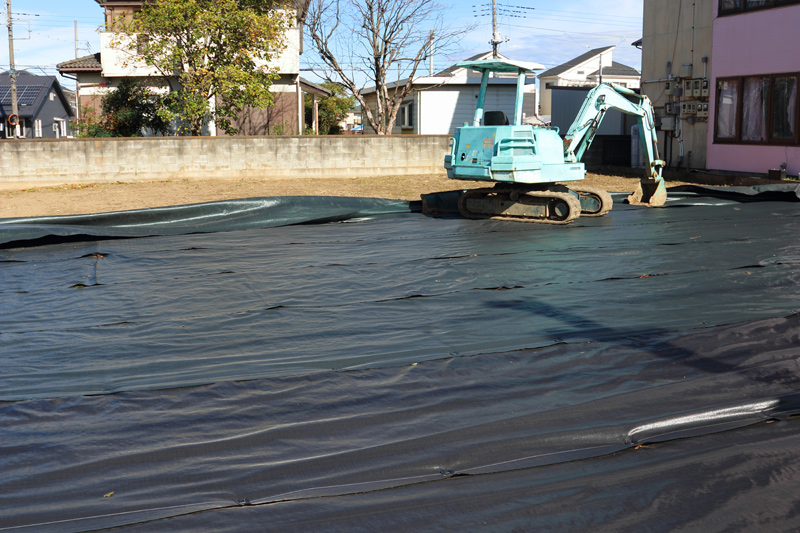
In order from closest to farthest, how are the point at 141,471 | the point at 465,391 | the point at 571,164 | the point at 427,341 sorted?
the point at 141,471 → the point at 465,391 → the point at 427,341 → the point at 571,164

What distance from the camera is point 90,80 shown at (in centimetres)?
2222

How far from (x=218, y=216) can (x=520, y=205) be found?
13.3 ft

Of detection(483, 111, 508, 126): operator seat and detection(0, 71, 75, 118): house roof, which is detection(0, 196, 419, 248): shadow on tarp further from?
detection(0, 71, 75, 118): house roof

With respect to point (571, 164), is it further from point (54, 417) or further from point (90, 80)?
point (90, 80)

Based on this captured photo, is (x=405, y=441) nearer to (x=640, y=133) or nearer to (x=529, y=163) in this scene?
(x=529, y=163)

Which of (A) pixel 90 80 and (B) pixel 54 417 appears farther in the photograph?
(A) pixel 90 80

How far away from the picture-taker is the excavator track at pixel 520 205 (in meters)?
9.31

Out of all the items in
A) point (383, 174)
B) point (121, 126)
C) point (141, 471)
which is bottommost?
point (141, 471)

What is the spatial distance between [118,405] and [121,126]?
1746 centimetres

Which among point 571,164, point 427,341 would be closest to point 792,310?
point 427,341

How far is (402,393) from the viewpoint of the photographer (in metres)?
3.43

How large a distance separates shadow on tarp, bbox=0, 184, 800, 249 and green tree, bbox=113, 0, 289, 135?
896 centimetres

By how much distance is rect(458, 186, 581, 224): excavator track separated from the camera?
931 cm

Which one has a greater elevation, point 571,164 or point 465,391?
point 571,164
